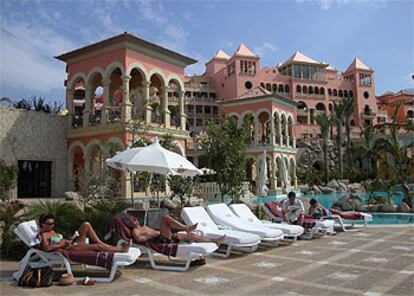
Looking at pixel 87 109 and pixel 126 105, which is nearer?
pixel 126 105

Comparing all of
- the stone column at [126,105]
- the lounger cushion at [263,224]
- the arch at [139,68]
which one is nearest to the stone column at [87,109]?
the stone column at [126,105]

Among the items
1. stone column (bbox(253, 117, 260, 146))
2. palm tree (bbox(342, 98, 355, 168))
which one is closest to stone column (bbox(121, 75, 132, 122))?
stone column (bbox(253, 117, 260, 146))

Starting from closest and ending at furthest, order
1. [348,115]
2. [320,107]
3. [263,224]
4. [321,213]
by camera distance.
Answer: [263,224]
[321,213]
[348,115]
[320,107]

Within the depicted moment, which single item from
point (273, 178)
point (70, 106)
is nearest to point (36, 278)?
point (70, 106)

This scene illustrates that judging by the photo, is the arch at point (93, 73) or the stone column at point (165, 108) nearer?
the arch at point (93, 73)

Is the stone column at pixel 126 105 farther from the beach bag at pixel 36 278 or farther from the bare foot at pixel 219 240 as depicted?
the beach bag at pixel 36 278

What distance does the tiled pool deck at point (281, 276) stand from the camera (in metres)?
4.77

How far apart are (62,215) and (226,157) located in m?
6.51

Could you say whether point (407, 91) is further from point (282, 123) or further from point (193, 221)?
point (193, 221)

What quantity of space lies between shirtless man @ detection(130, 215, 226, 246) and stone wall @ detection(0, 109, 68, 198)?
13.5 metres

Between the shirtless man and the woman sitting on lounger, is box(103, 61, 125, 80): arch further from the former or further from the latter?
the shirtless man

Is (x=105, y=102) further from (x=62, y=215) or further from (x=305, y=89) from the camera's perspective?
Result: (x=305, y=89)

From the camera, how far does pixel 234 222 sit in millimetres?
8031

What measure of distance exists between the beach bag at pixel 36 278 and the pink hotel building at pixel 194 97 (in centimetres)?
910
